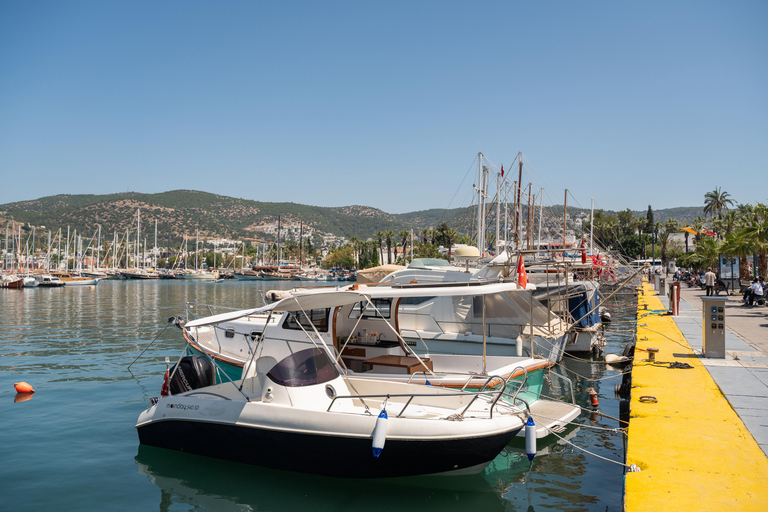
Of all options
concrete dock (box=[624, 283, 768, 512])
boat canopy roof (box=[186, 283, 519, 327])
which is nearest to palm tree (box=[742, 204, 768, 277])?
concrete dock (box=[624, 283, 768, 512])

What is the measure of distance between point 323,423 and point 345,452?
1.73ft

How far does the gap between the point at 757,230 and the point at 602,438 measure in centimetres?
2701

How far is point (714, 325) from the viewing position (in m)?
12.7

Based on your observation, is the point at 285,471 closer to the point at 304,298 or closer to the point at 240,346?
the point at 304,298

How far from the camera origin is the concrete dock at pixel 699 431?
5.45 m

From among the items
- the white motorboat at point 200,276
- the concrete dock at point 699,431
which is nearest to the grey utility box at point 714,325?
the concrete dock at point 699,431

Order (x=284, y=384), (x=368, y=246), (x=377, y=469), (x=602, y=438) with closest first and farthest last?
1. (x=377, y=469)
2. (x=284, y=384)
3. (x=602, y=438)
4. (x=368, y=246)

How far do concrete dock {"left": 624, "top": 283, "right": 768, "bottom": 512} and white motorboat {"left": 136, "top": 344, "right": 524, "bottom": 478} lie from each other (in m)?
2.00

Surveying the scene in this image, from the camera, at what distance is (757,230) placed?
3052cm

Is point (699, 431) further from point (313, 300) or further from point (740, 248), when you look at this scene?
point (740, 248)

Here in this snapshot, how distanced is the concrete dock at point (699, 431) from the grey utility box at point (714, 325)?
0.28 metres

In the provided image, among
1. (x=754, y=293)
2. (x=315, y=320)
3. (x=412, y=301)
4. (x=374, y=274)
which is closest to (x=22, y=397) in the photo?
(x=315, y=320)

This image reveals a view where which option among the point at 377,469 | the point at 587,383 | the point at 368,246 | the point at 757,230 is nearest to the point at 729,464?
the point at 377,469

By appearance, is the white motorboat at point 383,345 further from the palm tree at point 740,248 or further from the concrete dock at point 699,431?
the palm tree at point 740,248
